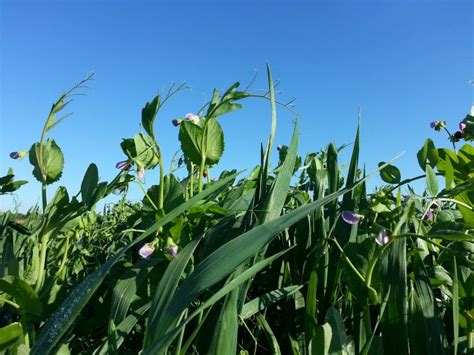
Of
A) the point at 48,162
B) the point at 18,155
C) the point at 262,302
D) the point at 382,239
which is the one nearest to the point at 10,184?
the point at 18,155

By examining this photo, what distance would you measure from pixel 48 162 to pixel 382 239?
2.10 ft

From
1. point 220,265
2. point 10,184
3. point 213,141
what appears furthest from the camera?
point 10,184

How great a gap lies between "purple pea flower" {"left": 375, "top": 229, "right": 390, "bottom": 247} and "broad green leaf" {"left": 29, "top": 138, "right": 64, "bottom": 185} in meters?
0.62

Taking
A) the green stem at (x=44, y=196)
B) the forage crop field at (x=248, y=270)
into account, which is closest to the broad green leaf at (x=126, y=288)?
the forage crop field at (x=248, y=270)

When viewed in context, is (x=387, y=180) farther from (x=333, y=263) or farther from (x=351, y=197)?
(x=333, y=263)

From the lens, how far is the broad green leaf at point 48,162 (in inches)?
36.7

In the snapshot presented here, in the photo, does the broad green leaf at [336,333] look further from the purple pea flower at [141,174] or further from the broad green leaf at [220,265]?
the purple pea flower at [141,174]

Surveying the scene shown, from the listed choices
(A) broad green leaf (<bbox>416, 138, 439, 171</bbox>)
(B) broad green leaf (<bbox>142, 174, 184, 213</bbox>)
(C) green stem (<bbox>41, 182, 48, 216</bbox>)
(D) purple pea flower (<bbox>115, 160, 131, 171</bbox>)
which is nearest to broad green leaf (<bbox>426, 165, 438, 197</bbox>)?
(A) broad green leaf (<bbox>416, 138, 439, 171</bbox>)

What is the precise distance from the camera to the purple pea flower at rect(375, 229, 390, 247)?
0.68 metres

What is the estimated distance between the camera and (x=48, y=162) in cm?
94

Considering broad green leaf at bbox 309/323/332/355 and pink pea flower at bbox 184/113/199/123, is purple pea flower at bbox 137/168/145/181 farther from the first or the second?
broad green leaf at bbox 309/323/332/355

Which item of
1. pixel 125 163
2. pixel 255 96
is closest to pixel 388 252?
pixel 255 96

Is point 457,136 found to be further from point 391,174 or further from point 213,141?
point 213,141

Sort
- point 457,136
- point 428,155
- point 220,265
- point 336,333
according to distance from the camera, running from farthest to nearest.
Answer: point 457,136 → point 428,155 → point 336,333 → point 220,265
